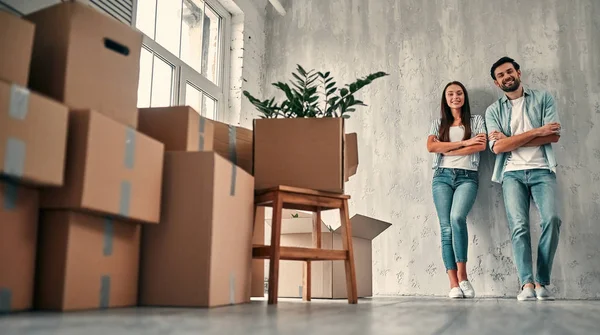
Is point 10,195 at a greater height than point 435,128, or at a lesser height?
lesser

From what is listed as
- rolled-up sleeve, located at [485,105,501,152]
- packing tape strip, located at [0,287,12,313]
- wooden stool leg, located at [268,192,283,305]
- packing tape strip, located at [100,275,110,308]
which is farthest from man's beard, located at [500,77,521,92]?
packing tape strip, located at [0,287,12,313]

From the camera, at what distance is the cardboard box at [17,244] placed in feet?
4.14

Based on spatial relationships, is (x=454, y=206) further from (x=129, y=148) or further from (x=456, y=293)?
(x=129, y=148)

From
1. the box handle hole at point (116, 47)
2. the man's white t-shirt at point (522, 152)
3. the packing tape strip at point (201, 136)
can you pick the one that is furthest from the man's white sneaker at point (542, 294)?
the box handle hole at point (116, 47)

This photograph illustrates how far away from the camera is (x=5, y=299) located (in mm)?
1260

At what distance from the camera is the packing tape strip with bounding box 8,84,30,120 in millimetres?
1197

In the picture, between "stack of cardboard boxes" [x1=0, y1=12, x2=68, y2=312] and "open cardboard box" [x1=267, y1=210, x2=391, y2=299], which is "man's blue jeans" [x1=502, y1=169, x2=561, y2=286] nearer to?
"open cardboard box" [x1=267, y1=210, x2=391, y2=299]

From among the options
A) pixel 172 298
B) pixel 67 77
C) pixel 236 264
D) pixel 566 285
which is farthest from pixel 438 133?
pixel 67 77

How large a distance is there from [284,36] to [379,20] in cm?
69

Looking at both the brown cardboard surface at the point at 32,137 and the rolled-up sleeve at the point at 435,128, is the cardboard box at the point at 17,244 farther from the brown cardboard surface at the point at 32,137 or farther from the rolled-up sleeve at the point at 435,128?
the rolled-up sleeve at the point at 435,128

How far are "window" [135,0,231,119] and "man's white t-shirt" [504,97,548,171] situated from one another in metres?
1.75

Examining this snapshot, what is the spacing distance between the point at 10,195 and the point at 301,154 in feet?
3.53

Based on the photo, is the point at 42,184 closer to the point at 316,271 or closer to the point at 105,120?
the point at 105,120

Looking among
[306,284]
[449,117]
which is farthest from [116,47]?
[449,117]
